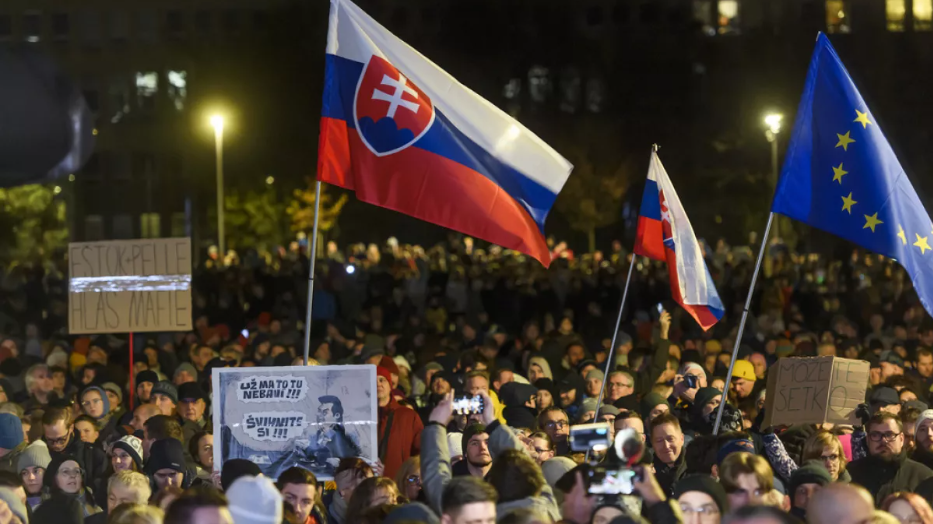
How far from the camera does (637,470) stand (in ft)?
18.5

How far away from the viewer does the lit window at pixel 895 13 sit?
70562 millimetres

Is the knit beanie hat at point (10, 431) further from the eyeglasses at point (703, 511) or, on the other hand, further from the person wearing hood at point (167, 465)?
the eyeglasses at point (703, 511)

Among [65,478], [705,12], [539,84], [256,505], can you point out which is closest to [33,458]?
[65,478]

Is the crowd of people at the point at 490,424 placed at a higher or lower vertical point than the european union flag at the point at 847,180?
lower

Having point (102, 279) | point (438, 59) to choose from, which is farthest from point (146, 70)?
point (102, 279)

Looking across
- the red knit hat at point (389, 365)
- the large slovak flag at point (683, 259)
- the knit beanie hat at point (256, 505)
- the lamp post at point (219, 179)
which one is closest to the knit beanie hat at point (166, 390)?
the red knit hat at point (389, 365)

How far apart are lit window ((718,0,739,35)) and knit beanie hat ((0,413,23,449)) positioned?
66740mm

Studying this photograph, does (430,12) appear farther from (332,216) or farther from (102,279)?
(102,279)

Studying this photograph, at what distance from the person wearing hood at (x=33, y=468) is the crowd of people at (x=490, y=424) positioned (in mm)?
12

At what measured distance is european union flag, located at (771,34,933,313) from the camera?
9133mm

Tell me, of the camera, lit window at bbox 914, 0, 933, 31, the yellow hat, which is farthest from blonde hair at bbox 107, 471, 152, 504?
lit window at bbox 914, 0, 933, 31

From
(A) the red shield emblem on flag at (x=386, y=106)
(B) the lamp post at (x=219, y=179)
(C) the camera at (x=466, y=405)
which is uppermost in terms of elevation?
(B) the lamp post at (x=219, y=179)

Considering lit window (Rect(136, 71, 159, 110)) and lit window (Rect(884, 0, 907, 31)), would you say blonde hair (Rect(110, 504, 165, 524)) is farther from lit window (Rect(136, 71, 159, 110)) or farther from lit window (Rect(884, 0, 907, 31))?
lit window (Rect(136, 71, 159, 110))

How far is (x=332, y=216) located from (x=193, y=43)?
68.9ft
